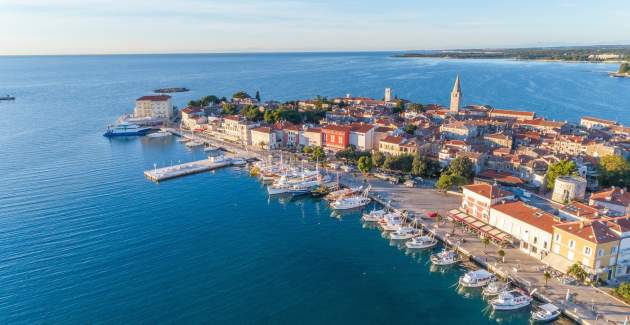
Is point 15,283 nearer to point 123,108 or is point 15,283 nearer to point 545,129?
point 545,129

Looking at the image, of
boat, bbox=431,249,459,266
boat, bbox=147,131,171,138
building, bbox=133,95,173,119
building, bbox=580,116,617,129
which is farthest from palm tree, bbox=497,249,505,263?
building, bbox=133,95,173,119

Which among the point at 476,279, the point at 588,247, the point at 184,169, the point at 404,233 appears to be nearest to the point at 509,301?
the point at 476,279

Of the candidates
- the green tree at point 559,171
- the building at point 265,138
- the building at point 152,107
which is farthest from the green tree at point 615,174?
the building at point 152,107

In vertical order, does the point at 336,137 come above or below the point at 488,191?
above

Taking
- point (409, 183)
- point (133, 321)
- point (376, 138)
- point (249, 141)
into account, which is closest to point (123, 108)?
point (249, 141)

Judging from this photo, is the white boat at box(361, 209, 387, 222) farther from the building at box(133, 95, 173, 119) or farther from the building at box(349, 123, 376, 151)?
the building at box(133, 95, 173, 119)

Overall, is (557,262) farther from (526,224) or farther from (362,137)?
(362,137)
